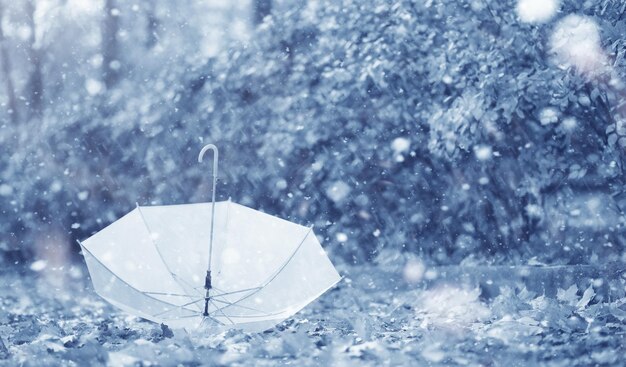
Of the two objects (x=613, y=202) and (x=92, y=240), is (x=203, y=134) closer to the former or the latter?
(x=613, y=202)

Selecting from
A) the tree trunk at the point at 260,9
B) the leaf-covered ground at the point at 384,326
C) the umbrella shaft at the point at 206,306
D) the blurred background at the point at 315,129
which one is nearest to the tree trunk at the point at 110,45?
the blurred background at the point at 315,129

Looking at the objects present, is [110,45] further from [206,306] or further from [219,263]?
[206,306]

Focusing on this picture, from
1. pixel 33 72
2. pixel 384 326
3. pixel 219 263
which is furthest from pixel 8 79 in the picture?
pixel 219 263

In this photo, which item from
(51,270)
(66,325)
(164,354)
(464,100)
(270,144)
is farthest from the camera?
(270,144)

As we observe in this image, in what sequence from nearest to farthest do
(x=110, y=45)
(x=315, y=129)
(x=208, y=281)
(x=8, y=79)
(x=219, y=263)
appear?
(x=208, y=281)
(x=219, y=263)
(x=315, y=129)
(x=8, y=79)
(x=110, y=45)

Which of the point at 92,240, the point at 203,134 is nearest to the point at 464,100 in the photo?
the point at 203,134
